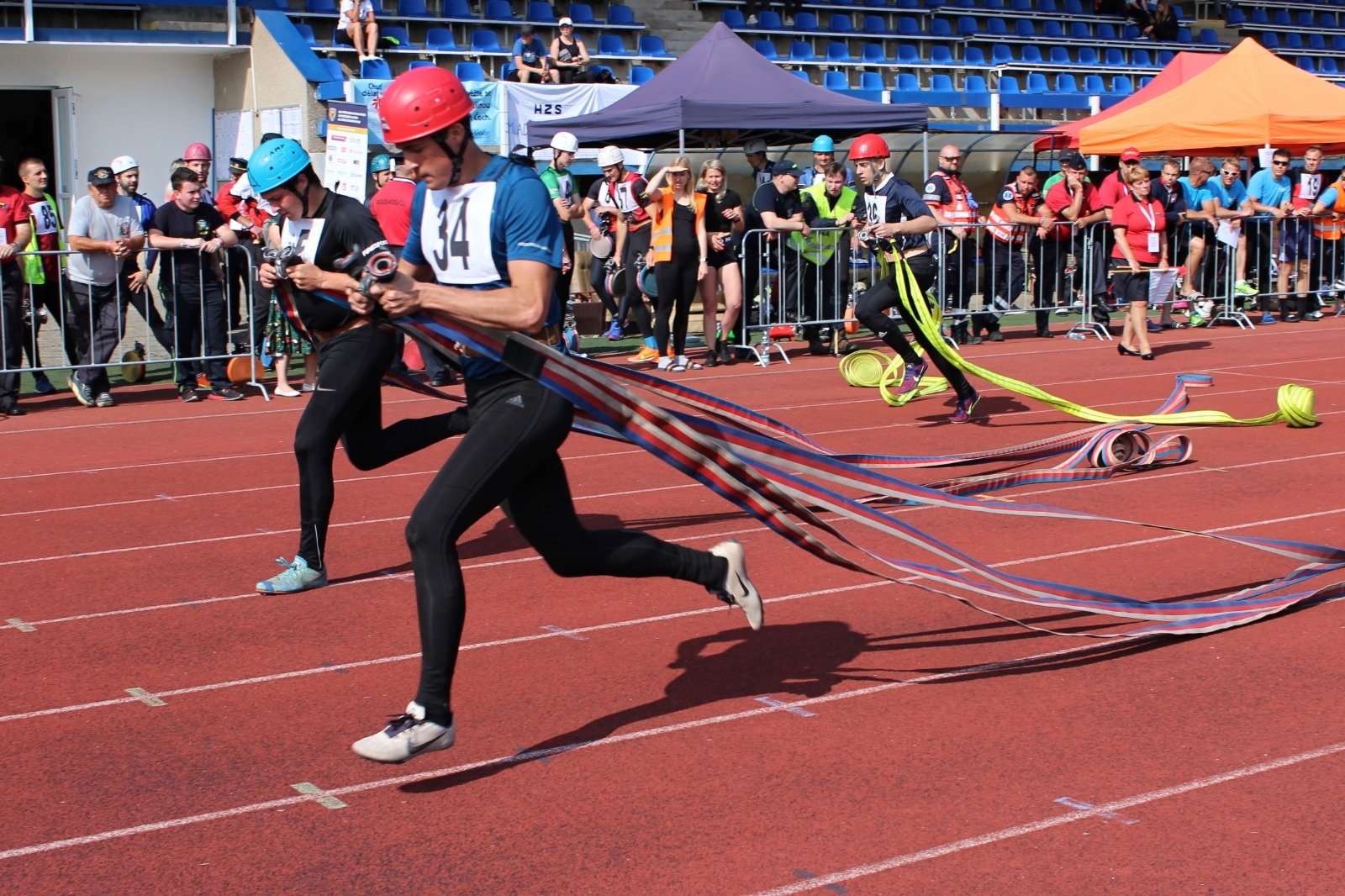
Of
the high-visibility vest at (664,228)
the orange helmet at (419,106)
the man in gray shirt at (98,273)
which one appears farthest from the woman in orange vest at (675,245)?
the orange helmet at (419,106)

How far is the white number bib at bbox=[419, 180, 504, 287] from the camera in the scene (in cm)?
451

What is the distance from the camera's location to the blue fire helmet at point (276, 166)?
6648 mm

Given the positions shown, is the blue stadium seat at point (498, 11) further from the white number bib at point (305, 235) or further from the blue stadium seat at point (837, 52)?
the white number bib at point (305, 235)

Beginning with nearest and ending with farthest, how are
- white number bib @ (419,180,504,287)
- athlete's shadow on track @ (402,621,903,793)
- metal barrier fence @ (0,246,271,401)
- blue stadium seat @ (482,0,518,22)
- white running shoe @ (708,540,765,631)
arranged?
white number bib @ (419,180,504,287)
athlete's shadow on track @ (402,621,903,793)
white running shoe @ (708,540,765,631)
metal barrier fence @ (0,246,271,401)
blue stadium seat @ (482,0,518,22)

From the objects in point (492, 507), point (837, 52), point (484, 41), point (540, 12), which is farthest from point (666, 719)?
point (837, 52)

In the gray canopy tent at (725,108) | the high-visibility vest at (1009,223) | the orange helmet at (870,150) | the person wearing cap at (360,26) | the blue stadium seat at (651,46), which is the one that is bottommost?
the high-visibility vest at (1009,223)

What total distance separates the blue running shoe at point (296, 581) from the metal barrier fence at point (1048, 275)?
892 centimetres

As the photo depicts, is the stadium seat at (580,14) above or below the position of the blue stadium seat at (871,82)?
above

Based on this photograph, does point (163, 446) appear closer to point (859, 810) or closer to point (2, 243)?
point (2, 243)

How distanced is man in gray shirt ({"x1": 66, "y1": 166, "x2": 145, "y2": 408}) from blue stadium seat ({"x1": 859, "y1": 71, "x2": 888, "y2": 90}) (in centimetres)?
1772

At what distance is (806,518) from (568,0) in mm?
23515

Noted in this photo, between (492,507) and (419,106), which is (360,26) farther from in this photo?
(492,507)

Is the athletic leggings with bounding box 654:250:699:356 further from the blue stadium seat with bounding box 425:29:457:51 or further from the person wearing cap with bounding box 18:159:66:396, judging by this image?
the blue stadium seat with bounding box 425:29:457:51

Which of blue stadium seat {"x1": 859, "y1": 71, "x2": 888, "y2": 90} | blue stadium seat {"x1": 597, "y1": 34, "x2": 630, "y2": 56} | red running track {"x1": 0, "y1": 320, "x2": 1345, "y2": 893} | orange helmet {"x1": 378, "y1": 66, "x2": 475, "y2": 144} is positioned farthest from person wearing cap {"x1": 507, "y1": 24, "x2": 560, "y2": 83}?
orange helmet {"x1": 378, "y1": 66, "x2": 475, "y2": 144}
